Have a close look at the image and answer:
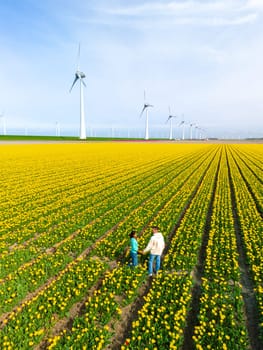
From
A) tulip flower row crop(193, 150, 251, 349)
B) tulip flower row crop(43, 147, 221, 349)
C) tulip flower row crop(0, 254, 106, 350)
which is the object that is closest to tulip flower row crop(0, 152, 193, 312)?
tulip flower row crop(0, 254, 106, 350)

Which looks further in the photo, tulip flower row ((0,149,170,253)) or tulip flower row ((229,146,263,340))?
tulip flower row ((0,149,170,253))

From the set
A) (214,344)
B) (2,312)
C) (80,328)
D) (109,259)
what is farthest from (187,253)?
(2,312)

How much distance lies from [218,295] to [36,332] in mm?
6077

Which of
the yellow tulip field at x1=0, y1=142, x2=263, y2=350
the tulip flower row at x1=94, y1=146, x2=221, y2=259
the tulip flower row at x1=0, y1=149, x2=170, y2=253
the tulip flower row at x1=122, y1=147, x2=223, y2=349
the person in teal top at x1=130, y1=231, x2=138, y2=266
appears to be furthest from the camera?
the tulip flower row at x1=0, y1=149, x2=170, y2=253

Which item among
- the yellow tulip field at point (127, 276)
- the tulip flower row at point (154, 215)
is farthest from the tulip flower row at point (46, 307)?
the tulip flower row at point (154, 215)

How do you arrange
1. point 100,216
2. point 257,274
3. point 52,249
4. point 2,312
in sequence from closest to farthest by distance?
point 2,312 → point 257,274 → point 52,249 → point 100,216

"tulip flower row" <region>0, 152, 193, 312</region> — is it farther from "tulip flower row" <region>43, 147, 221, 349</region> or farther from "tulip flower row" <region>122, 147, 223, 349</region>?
"tulip flower row" <region>122, 147, 223, 349</region>

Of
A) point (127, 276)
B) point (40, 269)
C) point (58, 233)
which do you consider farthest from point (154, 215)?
point (40, 269)

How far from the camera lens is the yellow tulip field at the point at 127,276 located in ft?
22.9

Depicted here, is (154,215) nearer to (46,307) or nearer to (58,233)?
(58,233)

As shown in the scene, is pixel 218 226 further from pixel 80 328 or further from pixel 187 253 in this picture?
pixel 80 328

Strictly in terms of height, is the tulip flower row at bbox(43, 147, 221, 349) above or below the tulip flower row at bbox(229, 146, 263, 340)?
below

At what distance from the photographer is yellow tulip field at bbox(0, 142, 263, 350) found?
6973 millimetres

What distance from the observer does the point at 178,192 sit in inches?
896
